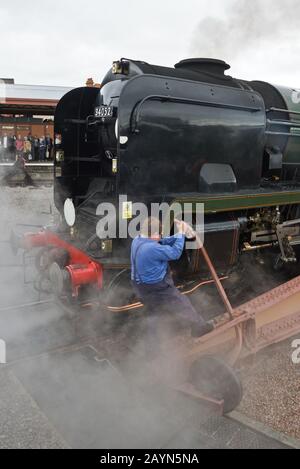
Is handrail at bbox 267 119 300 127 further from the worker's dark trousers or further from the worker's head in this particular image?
the worker's dark trousers

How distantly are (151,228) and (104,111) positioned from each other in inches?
62.7

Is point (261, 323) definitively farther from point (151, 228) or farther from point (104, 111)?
point (104, 111)

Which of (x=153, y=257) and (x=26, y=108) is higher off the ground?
(x=26, y=108)

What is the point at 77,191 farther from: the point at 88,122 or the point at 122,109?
the point at 122,109

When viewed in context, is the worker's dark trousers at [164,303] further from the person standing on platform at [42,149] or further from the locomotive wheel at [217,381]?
the person standing on platform at [42,149]

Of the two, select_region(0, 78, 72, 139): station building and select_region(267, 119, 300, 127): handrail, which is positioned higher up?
select_region(0, 78, 72, 139): station building

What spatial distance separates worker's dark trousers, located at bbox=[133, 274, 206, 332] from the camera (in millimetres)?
3236

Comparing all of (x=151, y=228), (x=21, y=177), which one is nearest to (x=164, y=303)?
(x=151, y=228)

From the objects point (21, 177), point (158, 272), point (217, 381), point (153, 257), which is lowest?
point (217, 381)

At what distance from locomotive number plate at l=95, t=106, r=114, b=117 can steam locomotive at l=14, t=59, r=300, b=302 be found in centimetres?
2

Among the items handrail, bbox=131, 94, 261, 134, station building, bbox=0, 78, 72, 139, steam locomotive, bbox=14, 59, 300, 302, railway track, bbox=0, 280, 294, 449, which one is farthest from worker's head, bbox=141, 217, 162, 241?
station building, bbox=0, 78, 72, 139

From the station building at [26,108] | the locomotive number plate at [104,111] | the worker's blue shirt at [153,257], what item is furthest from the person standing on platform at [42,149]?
the worker's blue shirt at [153,257]

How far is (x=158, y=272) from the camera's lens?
125 inches

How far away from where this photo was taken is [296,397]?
10.4 feet
